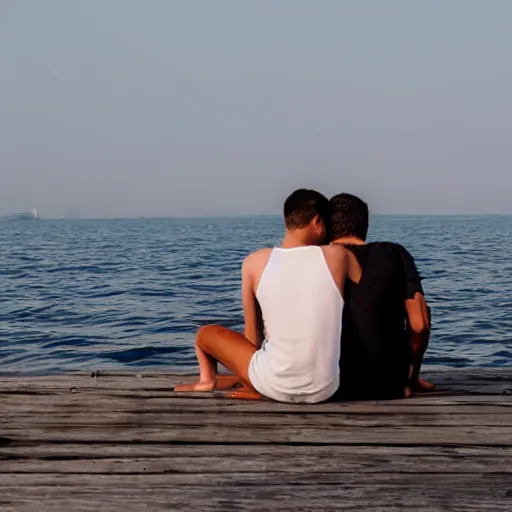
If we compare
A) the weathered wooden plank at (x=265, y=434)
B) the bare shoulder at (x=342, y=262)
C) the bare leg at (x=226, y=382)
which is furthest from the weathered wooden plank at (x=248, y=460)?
the bare leg at (x=226, y=382)

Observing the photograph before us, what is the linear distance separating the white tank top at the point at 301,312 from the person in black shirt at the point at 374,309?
0.50ft

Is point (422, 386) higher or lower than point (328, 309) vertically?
lower

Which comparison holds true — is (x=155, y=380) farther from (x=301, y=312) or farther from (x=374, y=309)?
(x=374, y=309)

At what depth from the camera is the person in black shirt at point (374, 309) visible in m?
4.89

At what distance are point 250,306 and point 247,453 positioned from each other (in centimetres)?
115

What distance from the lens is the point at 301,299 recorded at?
187 inches

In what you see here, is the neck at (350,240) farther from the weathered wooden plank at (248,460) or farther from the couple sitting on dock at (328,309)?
the weathered wooden plank at (248,460)

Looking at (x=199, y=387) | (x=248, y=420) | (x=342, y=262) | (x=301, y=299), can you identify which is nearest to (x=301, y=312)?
(x=301, y=299)

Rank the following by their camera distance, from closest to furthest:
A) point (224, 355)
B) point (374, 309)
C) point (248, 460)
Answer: point (248, 460)
point (374, 309)
point (224, 355)

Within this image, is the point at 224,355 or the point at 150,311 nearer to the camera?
the point at 224,355

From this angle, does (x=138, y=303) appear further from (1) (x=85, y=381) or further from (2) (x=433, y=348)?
(1) (x=85, y=381)

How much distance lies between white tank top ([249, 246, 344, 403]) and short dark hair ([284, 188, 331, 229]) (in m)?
0.17

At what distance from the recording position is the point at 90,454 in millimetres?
4195

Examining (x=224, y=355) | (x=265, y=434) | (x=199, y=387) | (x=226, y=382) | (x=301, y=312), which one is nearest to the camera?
(x=265, y=434)
